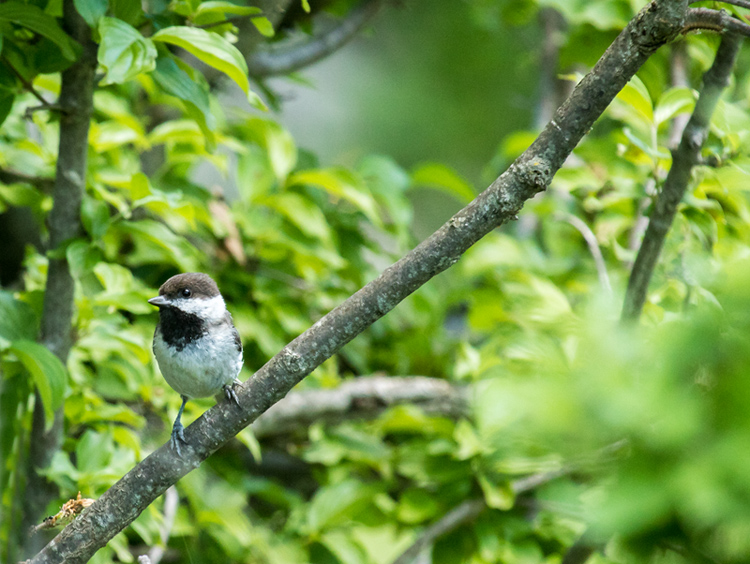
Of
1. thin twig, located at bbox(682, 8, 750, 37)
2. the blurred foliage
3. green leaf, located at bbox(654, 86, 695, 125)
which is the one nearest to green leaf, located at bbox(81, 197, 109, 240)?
the blurred foliage

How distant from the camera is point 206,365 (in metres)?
1.80

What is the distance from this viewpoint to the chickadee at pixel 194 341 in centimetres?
181

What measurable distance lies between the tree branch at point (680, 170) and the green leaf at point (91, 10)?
152 centimetres

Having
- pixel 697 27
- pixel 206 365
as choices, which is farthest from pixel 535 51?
pixel 206 365

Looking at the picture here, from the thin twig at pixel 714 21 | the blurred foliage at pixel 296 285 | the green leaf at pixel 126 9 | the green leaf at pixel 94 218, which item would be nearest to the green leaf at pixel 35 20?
the blurred foliage at pixel 296 285

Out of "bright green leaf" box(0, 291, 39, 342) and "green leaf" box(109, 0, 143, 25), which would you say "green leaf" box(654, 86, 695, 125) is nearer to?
"green leaf" box(109, 0, 143, 25)

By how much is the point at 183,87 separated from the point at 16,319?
0.84 metres

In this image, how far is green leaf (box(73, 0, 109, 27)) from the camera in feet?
5.27

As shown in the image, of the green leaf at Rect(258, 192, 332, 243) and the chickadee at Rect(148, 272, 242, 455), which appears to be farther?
the green leaf at Rect(258, 192, 332, 243)

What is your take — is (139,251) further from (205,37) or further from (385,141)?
(385,141)

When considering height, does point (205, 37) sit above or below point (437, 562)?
above

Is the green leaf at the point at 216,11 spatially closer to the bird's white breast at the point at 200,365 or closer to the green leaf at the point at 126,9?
the green leaf at the point at 126,9

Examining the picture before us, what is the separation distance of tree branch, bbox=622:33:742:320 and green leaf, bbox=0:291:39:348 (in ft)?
5.48

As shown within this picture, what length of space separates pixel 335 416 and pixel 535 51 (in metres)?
3.04
